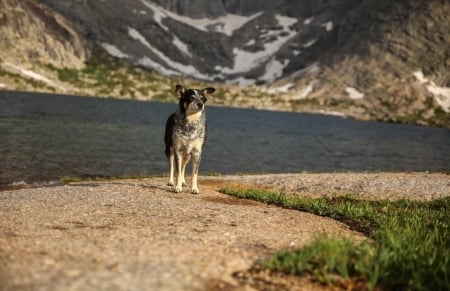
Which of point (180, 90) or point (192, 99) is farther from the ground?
point (180, 90)

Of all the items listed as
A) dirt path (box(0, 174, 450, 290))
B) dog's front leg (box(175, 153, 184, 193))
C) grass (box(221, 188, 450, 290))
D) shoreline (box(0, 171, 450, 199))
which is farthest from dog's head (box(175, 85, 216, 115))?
grass (box(221, 188, 450, 290))

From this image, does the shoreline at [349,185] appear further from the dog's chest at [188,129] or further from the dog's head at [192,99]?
the dog's head at [192,99]

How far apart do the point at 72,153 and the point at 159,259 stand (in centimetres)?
4452

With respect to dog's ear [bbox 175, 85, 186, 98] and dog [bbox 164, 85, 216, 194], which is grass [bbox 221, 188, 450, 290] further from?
dog's ear [bbox 175, 85, 186, 98]

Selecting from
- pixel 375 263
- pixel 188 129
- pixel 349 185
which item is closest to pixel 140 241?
pixel 375 263

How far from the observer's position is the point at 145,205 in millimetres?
17312

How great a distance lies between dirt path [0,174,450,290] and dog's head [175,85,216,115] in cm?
395

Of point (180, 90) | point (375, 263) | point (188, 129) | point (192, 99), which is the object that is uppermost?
point (180, 90)

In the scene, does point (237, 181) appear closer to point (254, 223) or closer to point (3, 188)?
point (3, 188)

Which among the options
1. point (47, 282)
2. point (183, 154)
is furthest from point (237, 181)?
point (47, 282)

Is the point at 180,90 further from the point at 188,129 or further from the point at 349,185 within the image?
the point at 349,185

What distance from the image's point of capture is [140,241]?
1058 centimetres

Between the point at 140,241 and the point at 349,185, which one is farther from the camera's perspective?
the point at 349,185

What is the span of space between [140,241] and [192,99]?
9928 mm
